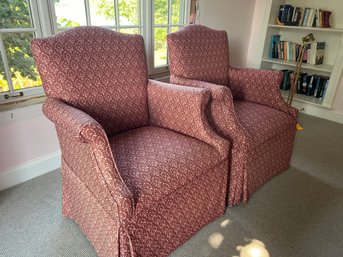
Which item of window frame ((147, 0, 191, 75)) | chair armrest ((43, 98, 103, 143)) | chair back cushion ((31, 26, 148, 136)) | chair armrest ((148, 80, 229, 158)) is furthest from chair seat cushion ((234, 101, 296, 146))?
chair armrest ((43, 98, 103, 143))

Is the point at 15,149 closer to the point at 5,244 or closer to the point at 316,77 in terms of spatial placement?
the point at 5,244

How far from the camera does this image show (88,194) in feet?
3.80

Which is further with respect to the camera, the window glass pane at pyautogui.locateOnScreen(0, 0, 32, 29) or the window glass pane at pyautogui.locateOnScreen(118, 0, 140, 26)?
the window glass pane at pyautogui.locateOnScreen(118, 0, 140, 26)

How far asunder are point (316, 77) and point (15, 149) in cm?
308

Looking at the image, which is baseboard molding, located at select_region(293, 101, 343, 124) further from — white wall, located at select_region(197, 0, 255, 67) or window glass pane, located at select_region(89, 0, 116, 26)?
window glass pane, located at select_region(89, 0, 116, 26)

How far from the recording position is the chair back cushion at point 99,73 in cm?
122

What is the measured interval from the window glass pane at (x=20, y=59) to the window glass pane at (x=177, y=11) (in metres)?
1.22

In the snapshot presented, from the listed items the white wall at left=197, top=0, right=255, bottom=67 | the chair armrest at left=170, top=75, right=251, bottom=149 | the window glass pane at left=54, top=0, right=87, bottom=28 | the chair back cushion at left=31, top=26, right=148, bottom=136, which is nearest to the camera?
the chair back cushion at left=31, top=26, right=148, bottom=136

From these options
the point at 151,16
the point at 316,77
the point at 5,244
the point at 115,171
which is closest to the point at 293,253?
the point at 115,171

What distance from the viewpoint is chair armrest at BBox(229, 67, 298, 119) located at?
1.79 meters

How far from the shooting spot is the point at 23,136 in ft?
5.47

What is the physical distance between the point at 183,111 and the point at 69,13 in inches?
40.8

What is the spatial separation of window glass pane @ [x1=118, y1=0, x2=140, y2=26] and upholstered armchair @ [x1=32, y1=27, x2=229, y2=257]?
23.2 inches

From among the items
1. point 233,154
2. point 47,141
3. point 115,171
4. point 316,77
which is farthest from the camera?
point 316,77
